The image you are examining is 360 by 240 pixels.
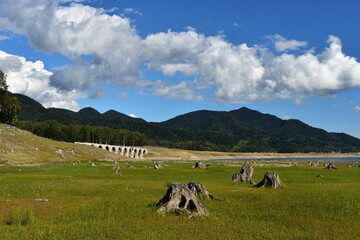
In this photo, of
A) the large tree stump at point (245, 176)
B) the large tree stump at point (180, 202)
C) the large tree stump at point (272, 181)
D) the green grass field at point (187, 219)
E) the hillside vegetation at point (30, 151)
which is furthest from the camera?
the hillside vegetation at point (30, 151)

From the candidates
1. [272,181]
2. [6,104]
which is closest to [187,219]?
[272,181]

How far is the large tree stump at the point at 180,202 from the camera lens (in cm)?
2216

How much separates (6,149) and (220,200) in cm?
10227

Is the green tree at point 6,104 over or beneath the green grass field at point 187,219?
over

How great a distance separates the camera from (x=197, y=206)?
22125 millimetres

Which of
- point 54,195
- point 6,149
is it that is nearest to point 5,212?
point 54,195

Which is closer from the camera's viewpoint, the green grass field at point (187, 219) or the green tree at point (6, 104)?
the green grass field at point (187, 219)

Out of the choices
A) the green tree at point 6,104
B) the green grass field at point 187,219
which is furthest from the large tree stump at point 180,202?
the green tree at point 6,104

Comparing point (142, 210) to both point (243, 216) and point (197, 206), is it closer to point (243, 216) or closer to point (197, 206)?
point (197, 206)

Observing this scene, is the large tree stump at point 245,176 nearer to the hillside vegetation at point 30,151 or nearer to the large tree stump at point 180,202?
the large tree stump at point 180,202

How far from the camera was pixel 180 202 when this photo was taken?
23484 millimetres

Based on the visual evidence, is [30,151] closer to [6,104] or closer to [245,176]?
[6,104]

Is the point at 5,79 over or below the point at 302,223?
over

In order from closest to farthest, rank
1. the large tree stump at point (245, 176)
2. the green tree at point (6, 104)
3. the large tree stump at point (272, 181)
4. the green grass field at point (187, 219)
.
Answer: the green grass field at point (187, 219), the large tree stump at point (272, 181), the large tree stump at point (245, 176), the green tree at point (6, 104)
